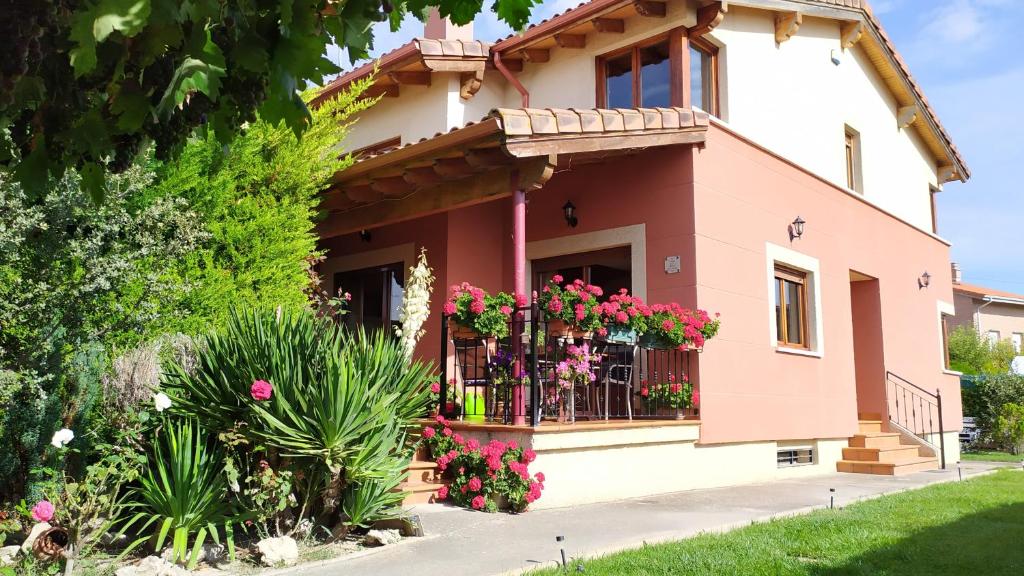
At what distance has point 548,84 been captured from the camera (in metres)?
11.1

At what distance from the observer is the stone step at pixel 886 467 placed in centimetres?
1066

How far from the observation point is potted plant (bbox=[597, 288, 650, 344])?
763cm

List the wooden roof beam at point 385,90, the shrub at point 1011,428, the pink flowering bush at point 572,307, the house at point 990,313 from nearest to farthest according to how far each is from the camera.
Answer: the pink flowering bush at point 572,307 < the wooden roof beam at point 385,90 < the shrub at point 1011,428 < the house at point 990,313

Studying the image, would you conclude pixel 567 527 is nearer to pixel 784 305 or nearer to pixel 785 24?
pixel 784 305

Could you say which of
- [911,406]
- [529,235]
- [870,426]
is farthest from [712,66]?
[911,406]

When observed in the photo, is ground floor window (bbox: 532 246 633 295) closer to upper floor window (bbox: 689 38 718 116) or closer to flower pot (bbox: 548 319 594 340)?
upper floor window (bbox: 689 38 718 116)

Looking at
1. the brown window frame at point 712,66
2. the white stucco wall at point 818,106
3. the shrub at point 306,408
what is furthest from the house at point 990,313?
the shrub at point 306,408

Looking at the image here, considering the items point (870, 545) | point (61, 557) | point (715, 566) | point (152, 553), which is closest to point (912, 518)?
point (870, 545)

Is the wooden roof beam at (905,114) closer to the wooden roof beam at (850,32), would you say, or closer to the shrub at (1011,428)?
the wooden roof beam at (850,32)

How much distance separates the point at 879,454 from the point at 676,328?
4.80 metres

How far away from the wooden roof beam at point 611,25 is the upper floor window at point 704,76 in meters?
0.88

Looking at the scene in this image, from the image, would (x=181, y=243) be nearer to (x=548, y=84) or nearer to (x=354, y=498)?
(x=354, y=498)

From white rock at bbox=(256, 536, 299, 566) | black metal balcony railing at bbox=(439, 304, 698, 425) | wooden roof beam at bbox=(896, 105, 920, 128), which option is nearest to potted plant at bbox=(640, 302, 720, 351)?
black metal balcony railing at bbox=(439, 304, 698, 425)

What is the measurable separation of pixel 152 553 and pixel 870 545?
4659mm
